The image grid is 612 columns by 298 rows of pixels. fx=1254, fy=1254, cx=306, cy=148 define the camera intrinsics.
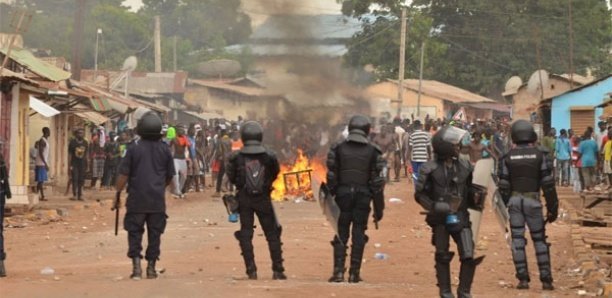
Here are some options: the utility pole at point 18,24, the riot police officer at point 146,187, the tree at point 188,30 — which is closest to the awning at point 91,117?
the utility pole at point 18,24

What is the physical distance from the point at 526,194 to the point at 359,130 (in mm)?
1874

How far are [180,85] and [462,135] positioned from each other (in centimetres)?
4910

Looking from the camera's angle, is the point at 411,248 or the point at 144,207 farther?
the point at 411,248

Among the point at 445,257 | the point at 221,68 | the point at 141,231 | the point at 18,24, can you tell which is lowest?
the point at 445,257

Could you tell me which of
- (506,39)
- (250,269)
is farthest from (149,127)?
(506,39)

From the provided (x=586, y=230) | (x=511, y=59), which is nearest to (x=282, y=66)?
(x=586, y=230)

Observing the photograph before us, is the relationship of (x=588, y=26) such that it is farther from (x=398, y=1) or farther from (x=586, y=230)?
(x=586, y=230)

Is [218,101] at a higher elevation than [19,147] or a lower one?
higher

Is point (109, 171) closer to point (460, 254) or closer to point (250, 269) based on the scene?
point (250, 269)

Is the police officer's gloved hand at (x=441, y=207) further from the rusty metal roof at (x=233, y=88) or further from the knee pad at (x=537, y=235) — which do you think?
the rusty metal roof at (x=233, y=88)

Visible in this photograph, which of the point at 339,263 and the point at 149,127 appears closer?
the point at 149,127

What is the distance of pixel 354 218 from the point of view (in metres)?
13.1

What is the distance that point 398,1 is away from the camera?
55938mm

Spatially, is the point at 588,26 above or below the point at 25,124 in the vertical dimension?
above
